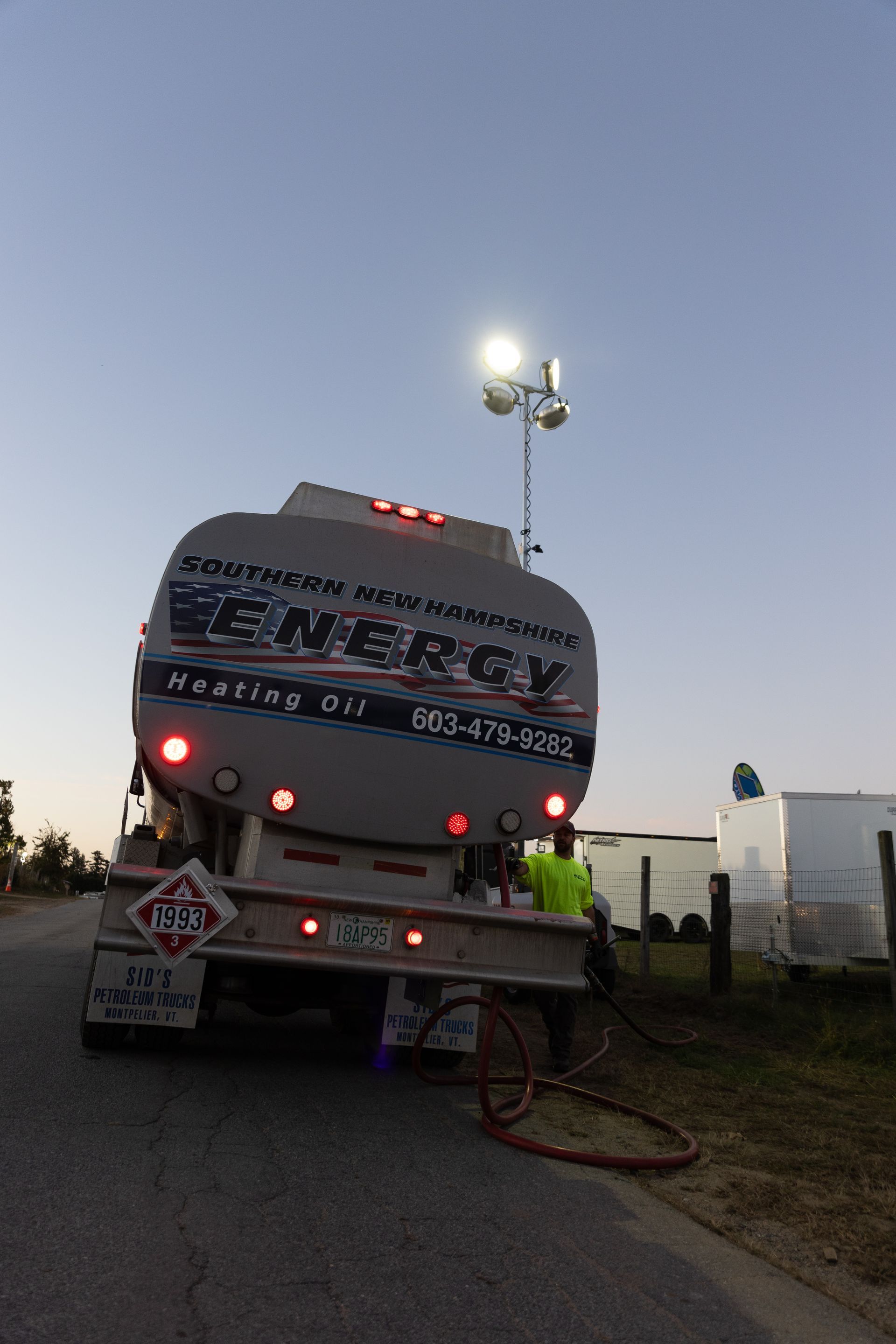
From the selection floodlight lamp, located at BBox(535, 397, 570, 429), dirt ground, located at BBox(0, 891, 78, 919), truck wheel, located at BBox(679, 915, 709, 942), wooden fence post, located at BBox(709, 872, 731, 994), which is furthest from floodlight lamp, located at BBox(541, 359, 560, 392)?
dirt ground, located at BBox(0, 891, 78, 919)

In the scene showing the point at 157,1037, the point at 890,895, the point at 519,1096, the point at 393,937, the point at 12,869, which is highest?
the point at 12,869

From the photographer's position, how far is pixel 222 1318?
2684 millimetres

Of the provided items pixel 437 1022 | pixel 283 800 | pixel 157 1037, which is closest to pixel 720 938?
pixel 437 1022

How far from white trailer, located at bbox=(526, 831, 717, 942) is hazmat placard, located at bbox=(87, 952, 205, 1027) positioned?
1879 cm

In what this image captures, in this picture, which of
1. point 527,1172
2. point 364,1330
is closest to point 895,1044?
point 527,1172

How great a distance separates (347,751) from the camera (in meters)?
5.01

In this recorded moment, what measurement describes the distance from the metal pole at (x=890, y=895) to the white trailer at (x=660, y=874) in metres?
15.0

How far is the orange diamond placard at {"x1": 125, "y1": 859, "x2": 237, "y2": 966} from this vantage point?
4.34 meters

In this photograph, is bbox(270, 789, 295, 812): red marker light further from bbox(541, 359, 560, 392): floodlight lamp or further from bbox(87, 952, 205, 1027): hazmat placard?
bbox(541, 359, 560, 392): floodlight lamp

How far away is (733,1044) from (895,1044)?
54.5 inches

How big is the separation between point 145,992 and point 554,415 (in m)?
8.10

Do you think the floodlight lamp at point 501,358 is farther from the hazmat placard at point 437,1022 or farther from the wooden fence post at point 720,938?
the hazmat placard at point 437,1022

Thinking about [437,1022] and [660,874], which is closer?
[437,1022]

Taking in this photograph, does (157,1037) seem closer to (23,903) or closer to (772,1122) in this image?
(772,1122)
